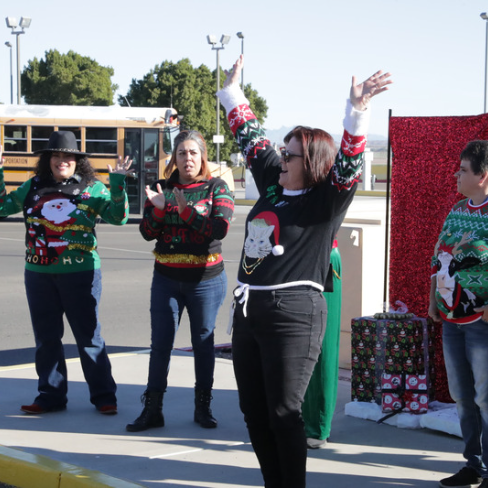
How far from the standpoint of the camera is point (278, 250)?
11.9 feet

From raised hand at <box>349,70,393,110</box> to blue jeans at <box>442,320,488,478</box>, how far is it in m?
1.32

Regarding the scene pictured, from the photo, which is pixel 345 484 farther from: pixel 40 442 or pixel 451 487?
pixel 40 442

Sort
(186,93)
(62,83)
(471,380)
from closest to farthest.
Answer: (471,380) → (186,93) → (62,83)

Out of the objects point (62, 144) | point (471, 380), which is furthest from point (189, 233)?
point (471, 380)

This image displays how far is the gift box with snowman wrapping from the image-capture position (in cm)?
532

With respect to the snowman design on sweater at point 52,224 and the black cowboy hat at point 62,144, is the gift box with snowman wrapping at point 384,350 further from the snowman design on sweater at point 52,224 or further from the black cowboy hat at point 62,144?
the black cowboy hat at point 62,144

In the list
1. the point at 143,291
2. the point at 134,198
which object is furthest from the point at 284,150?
the point at 134,198

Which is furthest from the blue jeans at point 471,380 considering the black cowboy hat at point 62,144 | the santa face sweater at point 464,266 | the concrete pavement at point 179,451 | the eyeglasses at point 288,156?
the black cowboy hat at point 62,144

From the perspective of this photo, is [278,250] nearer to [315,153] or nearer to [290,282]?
[290,282]

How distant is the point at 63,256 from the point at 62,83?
4747 centimetres

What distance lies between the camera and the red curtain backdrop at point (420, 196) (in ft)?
18.4

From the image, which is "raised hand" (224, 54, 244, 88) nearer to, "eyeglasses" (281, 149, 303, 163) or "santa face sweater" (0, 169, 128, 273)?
"eyeglasses" (281, 149, 303, 163)

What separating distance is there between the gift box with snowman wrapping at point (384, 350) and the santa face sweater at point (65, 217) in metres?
1.81

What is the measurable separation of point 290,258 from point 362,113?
704 millimetres
